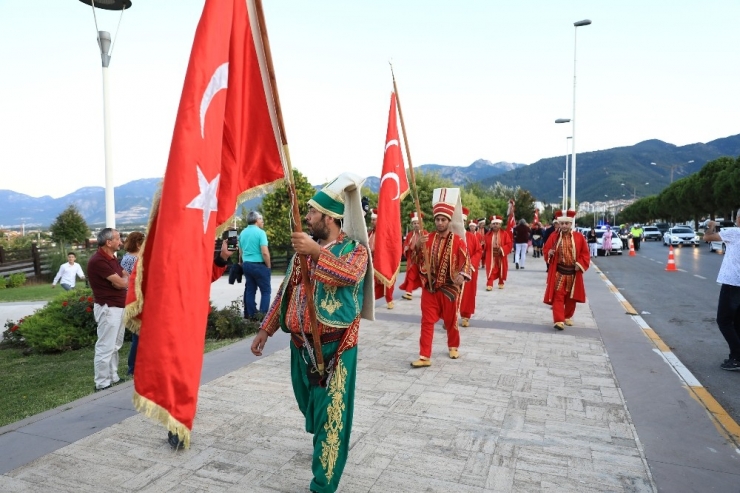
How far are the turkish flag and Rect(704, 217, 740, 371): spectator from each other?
565 cm

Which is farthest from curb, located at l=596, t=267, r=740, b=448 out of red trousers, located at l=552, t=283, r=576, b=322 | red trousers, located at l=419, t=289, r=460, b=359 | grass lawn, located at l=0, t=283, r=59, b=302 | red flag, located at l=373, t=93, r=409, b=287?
grass lawn, located at l=0, t=283, r=59, b=302

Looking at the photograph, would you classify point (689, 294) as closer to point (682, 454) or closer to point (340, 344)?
point (682, 454)

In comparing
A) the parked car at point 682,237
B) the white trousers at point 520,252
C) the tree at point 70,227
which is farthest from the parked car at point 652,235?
the tree at point 70,227

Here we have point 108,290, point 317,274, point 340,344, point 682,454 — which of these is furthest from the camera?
point 108,290

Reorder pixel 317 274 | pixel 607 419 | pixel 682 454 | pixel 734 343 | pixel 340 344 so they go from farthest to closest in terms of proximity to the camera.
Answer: pixel 734 343 → pixel 607 419 → pixel 682 454 → pixel 340 344 → pixel 317 274

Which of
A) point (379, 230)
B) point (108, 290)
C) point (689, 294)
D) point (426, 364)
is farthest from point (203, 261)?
point (689, 294)

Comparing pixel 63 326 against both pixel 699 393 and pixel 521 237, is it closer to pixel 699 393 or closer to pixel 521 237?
pixel 699 393

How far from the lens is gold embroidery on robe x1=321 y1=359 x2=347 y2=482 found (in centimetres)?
318

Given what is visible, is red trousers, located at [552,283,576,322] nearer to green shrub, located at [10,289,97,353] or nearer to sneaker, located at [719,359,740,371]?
sneaker, located at [719,359,740,371]

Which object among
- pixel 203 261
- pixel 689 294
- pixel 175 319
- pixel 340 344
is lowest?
pixel 689 294

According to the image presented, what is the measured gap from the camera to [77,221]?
128 ft

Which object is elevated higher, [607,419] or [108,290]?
[108,290]

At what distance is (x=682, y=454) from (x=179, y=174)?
159 inches

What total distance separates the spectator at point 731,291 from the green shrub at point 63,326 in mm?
8744
